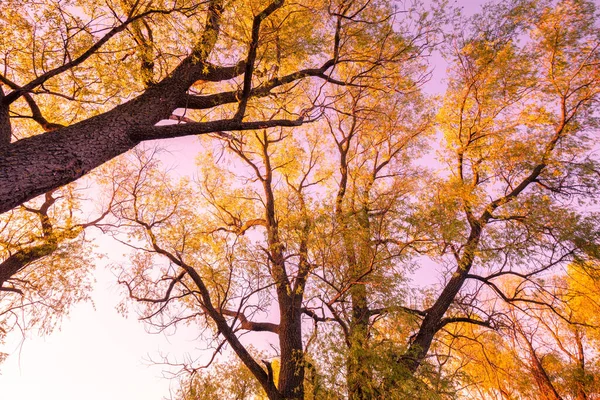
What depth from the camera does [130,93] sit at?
228 inches

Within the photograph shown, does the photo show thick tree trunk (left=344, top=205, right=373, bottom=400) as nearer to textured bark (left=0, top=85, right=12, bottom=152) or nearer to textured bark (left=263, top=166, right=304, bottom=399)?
textured bark (left=263, top=166, right=304, bottom=399)

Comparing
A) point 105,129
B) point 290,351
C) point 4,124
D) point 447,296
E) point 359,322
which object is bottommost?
point 290,351

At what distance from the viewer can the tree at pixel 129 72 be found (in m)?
3.42

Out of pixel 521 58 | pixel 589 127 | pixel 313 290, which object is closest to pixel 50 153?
pixel 313 290

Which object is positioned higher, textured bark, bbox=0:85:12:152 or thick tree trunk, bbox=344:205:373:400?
textured bark, bbox=0:85:12:152

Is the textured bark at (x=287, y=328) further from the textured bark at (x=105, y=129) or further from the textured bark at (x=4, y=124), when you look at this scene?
the textured bark at (x=4, y=124)

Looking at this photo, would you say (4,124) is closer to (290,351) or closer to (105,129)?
(105,129)

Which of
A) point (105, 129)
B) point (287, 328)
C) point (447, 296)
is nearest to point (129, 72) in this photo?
point (105, 129)

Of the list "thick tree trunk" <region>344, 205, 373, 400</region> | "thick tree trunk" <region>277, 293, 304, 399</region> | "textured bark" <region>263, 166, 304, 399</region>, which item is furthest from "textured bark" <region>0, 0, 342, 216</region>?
"thick tree trunk" <region>277, 293, 304, 399</region>

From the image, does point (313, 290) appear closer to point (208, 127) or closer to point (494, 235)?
point (208, 127)

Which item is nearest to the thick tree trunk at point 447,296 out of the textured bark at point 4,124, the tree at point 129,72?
the tree at point 129,72

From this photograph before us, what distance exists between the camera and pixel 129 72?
5.28 metres

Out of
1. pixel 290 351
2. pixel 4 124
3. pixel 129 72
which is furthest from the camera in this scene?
pixel 290 351

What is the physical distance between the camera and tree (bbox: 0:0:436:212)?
342 centimetres
